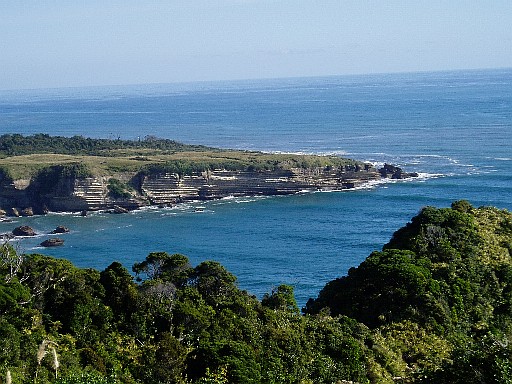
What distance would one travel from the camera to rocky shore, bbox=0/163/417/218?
256 ft

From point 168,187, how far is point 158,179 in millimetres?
1455

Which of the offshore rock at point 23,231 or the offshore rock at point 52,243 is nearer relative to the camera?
the offshore rock at point 52,243

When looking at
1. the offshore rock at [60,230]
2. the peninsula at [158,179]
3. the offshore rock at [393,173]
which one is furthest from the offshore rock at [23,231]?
the offshore rock at [393,173]

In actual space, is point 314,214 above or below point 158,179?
below

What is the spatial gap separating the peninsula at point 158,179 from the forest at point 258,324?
154ft

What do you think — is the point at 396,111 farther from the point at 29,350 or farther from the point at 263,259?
the point at 29,350

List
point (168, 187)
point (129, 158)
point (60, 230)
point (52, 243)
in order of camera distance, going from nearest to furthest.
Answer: point (52, 243) → point (60, 230) → point (168, 187) → point (129, 158)

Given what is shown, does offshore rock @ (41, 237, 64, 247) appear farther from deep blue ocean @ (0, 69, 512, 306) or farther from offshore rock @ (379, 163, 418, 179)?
offshore rock @ (379, 163, 418, 179)

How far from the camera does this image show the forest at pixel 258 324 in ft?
66.9

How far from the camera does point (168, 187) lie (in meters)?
81.2

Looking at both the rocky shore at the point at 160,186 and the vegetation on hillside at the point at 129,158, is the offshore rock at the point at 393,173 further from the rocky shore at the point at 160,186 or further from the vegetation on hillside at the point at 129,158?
the vegetation on hillside at the point at 129,158

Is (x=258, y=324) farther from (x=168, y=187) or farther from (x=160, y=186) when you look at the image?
(x=160, y=186)

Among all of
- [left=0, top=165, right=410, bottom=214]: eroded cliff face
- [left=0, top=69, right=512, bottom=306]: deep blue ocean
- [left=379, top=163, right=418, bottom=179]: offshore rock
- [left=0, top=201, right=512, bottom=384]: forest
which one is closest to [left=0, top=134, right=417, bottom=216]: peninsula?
[left=0, top=165, right=410, bottom=214]: eroded cliff face

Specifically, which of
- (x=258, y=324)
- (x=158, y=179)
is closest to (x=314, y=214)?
(x=158, y=179)
